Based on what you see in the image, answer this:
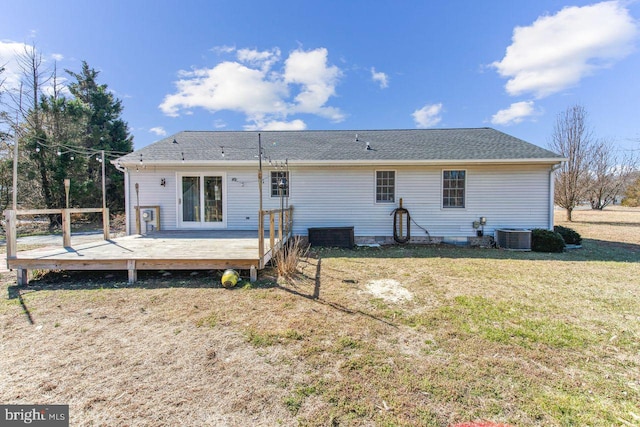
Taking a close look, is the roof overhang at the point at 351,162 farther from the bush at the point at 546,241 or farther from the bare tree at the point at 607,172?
the bare tree at the point at 607,172

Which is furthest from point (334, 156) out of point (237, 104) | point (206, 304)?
point (237, 104)

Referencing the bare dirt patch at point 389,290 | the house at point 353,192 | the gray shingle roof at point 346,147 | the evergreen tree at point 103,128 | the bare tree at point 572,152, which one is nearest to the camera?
the bare dirt patch at point 389,290

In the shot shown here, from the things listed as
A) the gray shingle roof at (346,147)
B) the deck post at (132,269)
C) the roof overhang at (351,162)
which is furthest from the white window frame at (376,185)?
the deck post at (132,269)

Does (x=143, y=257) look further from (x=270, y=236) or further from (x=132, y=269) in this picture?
(x=270, y=236)

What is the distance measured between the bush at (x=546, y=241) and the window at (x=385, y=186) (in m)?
4.27

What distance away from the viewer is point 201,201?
890cm

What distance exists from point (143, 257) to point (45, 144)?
13213 millimetres

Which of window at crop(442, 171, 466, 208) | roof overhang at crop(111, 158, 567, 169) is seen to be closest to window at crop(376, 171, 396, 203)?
roof overhang at crop(111, 158, 567, 169)

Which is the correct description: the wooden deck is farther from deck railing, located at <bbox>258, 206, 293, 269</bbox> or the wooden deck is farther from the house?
the house

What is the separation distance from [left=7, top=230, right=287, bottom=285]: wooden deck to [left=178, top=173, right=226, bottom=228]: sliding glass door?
2.50 meters

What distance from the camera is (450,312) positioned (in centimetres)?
354

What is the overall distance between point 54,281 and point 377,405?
20.3 ft

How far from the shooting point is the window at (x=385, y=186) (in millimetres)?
8875

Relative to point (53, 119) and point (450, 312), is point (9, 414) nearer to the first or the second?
point (450, 312)
